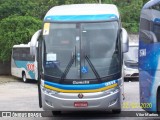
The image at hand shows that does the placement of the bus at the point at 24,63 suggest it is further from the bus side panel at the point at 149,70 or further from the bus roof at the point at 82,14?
the bus side panel at the point at 149,70

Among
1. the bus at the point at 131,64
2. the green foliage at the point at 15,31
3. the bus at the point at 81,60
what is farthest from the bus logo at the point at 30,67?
the bus at the point at 81,60

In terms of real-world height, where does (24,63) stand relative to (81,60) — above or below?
below

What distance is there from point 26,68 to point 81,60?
18538 mm

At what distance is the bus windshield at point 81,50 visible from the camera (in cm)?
1163

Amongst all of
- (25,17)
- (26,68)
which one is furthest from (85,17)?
(25,17)

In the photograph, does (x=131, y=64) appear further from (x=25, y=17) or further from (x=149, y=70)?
(x=149, y=70)

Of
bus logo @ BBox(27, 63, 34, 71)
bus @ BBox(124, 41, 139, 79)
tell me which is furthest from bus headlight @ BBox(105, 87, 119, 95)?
bus logo @ BBox(27, 63, 34, 71)

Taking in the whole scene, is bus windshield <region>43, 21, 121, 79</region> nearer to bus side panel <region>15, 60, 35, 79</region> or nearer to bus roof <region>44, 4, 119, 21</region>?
bus roof <region>44, 4, 119, 21</region>

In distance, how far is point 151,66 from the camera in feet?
Answer: 33.8

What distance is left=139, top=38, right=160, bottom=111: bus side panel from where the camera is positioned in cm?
1012

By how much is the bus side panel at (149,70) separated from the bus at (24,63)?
1740cm

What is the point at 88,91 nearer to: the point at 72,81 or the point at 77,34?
the point at 72,81

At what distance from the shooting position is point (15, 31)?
3425 centimetres

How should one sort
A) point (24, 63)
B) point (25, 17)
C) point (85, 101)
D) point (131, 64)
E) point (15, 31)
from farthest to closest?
point (25, 17), point (15, 31), point (24, 63), point (131, 64), point (85, 101)
